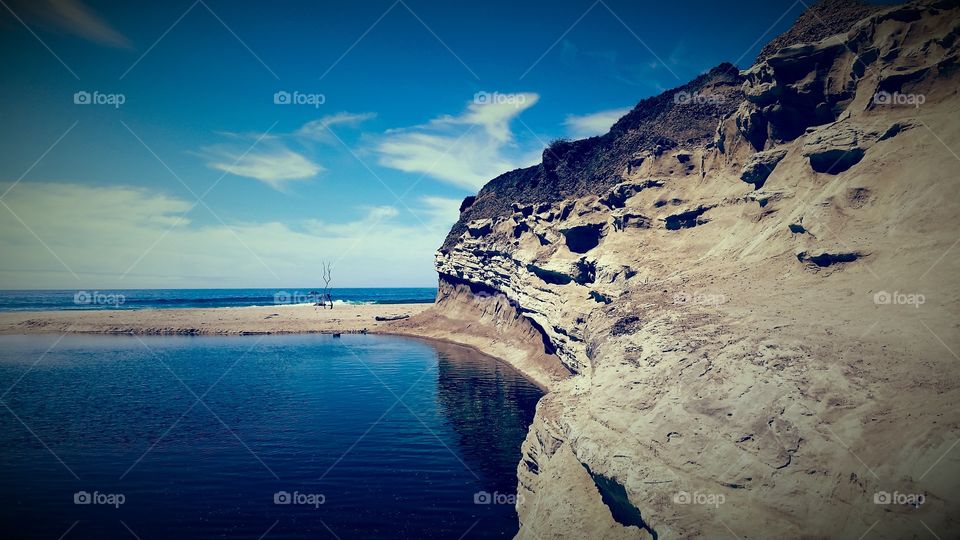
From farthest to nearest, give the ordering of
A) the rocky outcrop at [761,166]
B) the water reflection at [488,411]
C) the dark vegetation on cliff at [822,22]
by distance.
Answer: the dark vegetation on cliff at [822,22] < the rocky outcrop at [761,166] < the water reflection at [488,411]

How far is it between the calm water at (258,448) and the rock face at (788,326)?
4.66 metres

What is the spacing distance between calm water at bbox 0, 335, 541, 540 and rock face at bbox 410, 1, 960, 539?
466cm

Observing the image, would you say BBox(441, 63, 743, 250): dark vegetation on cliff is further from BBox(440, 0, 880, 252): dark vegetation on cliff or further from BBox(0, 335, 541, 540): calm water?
BBox(0, 335, 541, 540): calm water

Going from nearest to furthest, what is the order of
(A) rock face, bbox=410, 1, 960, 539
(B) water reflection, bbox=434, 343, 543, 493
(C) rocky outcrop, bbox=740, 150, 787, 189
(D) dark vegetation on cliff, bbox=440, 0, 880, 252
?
(A) rock face, bbox=410, 1, 960, 539 → (B) water reflection, bbox=434, 343, 543, 493 → (C) rocky outcrop, bbox=740, 150, 787, 189 → (D) dark vegetation on cliff, bbox=440, 0, 880, 252

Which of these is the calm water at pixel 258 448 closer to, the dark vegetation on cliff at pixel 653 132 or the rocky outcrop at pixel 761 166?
the rocky outcrop at pixel 761 166

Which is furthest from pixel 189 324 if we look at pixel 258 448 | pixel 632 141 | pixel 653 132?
pixel 653 132

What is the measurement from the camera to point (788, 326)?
42.8ft

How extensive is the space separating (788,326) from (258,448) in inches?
893

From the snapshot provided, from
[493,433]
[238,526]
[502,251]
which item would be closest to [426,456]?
[493,433]

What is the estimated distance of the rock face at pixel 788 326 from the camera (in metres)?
8.52

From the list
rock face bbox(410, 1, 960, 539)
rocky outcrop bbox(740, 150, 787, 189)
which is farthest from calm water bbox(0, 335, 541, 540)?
rocky outcrop bbox(740, 150, 787, 189)

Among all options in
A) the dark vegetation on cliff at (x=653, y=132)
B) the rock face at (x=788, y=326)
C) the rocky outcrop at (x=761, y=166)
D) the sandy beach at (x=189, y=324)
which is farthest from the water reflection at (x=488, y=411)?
the sandy beach at (x=189, y=324)

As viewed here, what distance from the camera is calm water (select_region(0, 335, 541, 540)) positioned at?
1582cm

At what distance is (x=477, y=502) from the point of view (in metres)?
17.4
